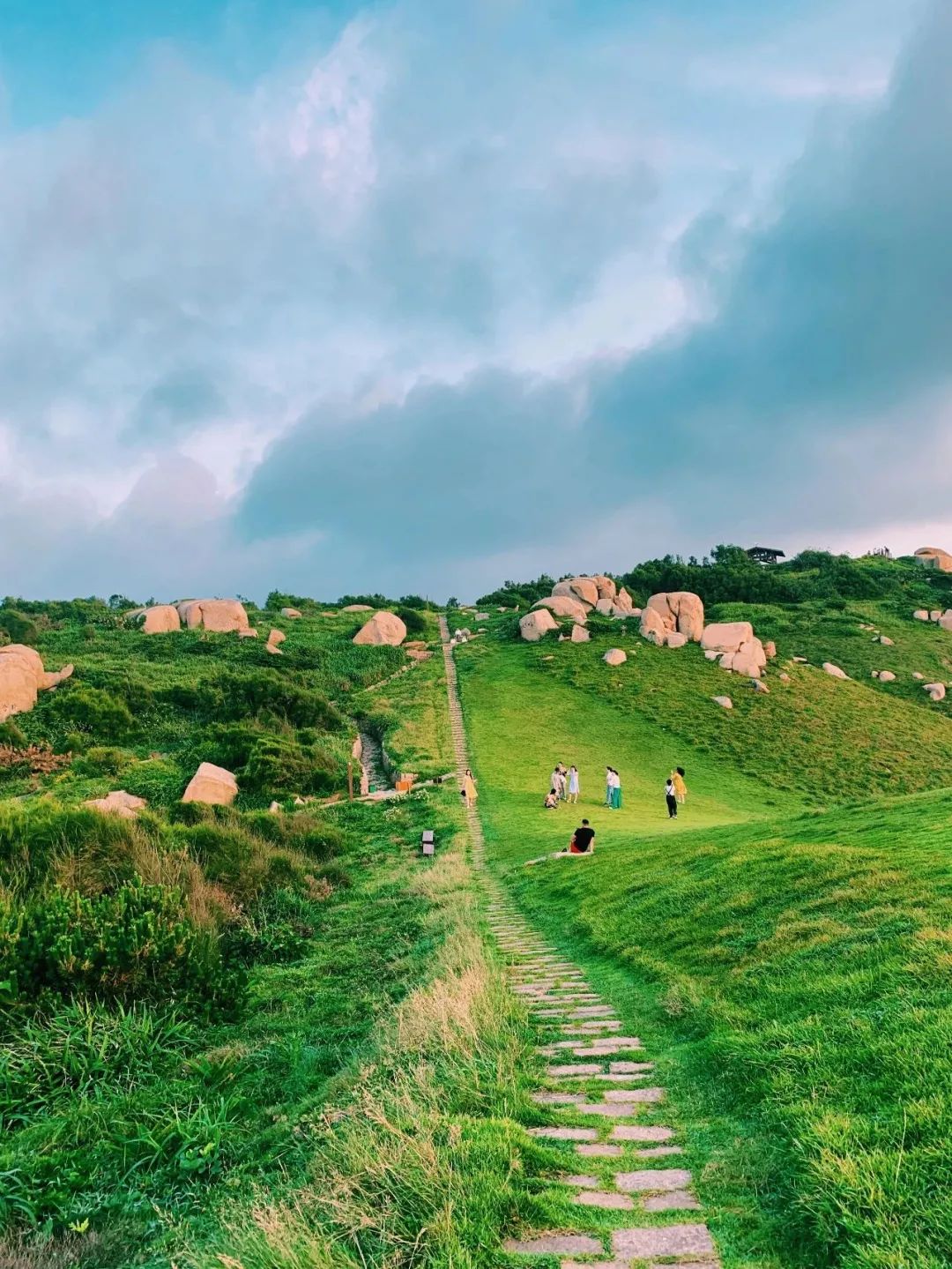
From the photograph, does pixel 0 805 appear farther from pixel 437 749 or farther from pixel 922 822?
pixel 437 749

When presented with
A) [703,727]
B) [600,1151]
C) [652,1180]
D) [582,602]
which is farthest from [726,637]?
[652,1180]

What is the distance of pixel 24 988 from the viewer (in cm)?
1035

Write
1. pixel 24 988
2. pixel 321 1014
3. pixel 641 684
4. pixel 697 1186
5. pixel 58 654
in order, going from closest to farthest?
pixel 697 1186, pixel 24 988, pixel 321 1014, pixel 641 684, pixel 58 654

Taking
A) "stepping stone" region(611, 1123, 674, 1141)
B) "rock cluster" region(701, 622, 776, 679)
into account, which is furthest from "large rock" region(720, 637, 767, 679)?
"stepping stone" region(611, 1123, 674, 1141)

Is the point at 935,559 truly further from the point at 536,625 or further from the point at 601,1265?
the point at 601,1265

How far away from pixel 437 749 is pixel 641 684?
667 inches

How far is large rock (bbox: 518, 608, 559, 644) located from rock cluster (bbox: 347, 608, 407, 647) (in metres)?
11.1

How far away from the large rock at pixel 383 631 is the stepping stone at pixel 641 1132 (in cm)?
6083

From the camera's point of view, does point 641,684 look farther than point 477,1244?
Yes

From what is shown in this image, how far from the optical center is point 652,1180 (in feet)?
17.6

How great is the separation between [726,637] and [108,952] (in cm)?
5301

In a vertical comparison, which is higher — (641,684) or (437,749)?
(641,684)

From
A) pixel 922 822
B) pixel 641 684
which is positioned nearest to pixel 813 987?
pixel 922 822

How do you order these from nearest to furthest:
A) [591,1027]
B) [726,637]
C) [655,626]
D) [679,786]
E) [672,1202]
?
[672,1202]
[591,1027]
[679,786]
[726,637]
[655,626]
